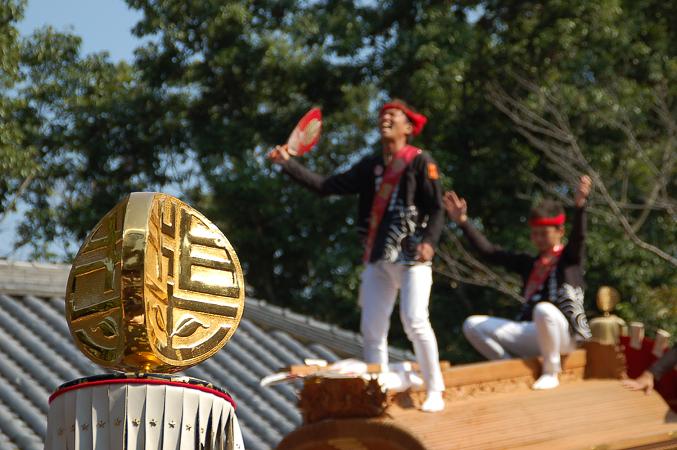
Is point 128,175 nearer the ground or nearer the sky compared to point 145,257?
nearer the sky

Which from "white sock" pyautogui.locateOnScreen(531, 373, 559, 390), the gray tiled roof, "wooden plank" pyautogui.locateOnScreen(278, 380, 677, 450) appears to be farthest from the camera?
the gray tiled roof

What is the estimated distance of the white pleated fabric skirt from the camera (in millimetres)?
3848

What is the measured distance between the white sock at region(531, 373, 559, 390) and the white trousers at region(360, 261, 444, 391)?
56cm

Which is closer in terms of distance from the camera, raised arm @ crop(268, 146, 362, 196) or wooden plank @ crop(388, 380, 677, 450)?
wooden plank @ crop(388, 380, 677, 450)

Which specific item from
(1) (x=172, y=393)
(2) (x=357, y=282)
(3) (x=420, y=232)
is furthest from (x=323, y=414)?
(2) (x=357, y=282)

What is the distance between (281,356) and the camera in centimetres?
951

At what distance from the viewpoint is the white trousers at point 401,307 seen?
6.21 m

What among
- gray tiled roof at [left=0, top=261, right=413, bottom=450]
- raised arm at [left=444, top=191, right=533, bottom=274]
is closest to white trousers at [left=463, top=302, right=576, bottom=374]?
raised arm at [left=444, top=191, right=533, bottom=274]

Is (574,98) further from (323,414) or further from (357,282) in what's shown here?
(323,414)

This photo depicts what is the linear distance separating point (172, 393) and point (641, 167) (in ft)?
38.3

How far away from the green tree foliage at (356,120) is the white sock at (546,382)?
688cm

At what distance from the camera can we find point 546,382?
257 inches

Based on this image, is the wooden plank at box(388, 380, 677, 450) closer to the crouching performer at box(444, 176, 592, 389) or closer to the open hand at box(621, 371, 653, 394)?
the open hand at box(621, 371, 653, 394)

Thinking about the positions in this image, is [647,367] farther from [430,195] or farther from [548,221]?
[430,195]
